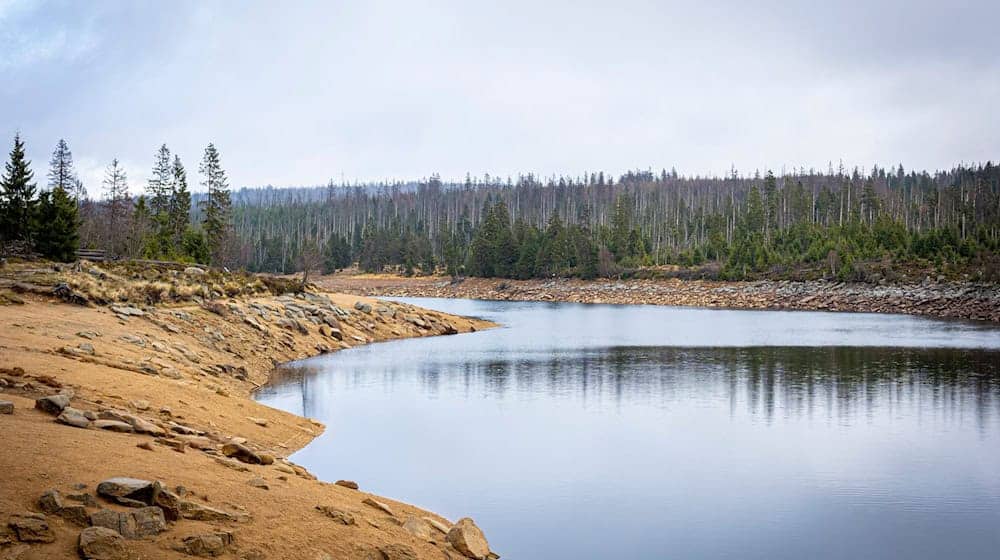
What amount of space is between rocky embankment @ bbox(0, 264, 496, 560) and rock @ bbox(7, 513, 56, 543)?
0.02m

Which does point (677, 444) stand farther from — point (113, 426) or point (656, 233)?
point (656, 233)

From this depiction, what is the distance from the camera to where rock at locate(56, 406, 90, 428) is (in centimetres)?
1285

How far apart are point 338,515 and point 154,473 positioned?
2398 millimetres

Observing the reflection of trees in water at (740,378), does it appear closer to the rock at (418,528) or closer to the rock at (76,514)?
the rock at (418,528)

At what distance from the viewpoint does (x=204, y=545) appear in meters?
8.97

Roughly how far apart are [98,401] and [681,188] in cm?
18960

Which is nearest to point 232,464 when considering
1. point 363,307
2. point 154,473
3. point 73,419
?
point 154,473

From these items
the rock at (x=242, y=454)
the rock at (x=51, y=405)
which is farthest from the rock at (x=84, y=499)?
the rock at (x=242, y=454)

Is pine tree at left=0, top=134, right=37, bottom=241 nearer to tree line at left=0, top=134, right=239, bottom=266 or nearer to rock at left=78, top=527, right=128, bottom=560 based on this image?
tree line at left=0, top=134, right=239, bottom=266

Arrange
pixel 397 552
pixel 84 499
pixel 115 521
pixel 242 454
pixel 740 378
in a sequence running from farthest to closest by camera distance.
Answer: pixel 740 378, pixel 242 454, pixel 397 552, pixel 84 499, pixel 115 521

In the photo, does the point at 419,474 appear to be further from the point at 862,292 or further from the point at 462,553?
the point at 862,292

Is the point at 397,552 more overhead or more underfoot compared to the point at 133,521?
more underfoot

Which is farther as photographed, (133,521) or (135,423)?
(135,423)

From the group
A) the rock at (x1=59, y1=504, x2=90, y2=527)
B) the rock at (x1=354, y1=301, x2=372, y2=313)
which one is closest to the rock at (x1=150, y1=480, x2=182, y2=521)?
the rock at (x1=59, y1=504, x2=90, y2=527)
